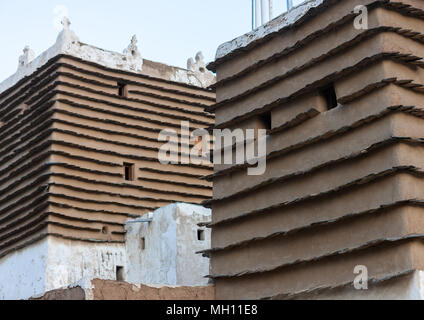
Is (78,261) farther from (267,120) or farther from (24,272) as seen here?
(267,120)

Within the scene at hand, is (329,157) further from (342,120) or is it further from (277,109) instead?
(277,109)

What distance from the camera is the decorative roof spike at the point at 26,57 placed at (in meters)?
23.2

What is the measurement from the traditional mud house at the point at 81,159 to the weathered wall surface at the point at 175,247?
4.21 feet

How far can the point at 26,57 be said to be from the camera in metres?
23.3

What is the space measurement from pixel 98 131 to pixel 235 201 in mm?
8343

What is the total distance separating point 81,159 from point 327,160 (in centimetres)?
988

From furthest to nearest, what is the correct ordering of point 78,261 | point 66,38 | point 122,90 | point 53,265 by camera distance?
point 122,90 < point 66,38 < point 78,261 < point 53,265

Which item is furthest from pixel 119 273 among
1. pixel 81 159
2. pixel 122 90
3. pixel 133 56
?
pixel 133 56

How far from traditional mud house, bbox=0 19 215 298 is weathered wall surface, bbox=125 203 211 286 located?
50.6 inches

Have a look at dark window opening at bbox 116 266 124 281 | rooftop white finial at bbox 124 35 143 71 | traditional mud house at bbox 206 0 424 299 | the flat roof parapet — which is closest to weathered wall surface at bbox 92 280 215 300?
traditional mud house at bbox 206 0 424 299

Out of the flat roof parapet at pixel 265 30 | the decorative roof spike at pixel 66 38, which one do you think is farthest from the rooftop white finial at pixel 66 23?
the flat roof parapet at pixel 265 30

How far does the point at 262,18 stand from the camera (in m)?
15.2

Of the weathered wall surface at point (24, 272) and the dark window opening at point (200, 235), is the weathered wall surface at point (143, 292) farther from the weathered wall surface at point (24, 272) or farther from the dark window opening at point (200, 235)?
the weathered wall surface at point (24, 272)

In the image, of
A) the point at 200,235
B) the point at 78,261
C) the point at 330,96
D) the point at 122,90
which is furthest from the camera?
the point at 122,90
